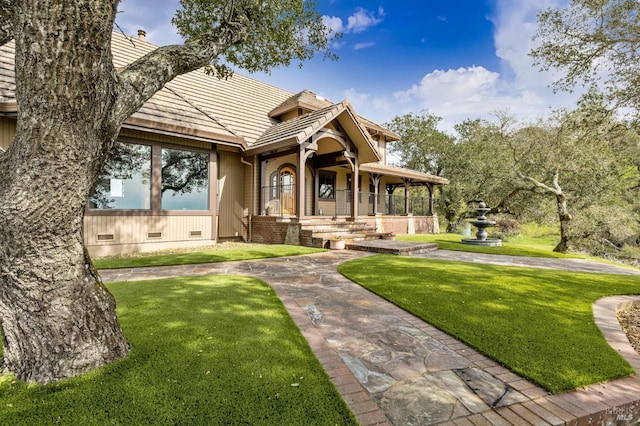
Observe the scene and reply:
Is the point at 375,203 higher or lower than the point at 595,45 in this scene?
lower

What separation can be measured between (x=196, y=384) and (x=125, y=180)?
27.9ft

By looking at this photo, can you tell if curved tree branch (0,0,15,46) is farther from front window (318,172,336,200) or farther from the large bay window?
front window (318,172,336,200)

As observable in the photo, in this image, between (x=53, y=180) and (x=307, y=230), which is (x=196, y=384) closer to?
(x=53, y=180)

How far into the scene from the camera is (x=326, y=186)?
1616 centimetres

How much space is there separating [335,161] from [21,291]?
1147 centimetres

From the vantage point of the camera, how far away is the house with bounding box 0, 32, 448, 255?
863 centimetres

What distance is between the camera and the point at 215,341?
295cm

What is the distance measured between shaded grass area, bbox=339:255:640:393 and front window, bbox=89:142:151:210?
6615 mm

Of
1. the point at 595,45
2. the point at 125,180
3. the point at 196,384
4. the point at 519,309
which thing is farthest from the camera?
the point at 125,180

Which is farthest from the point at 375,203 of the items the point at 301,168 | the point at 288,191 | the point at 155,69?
the point at 155,69

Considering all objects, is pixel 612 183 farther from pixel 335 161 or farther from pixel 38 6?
pixel 38 6

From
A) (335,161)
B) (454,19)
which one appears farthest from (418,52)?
(335,161)

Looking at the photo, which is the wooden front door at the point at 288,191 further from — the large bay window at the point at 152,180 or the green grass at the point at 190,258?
the green grass at the point at 190,258

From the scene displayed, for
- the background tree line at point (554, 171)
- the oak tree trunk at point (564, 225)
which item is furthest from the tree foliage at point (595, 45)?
the oak tree trunk at point (564, 225)
